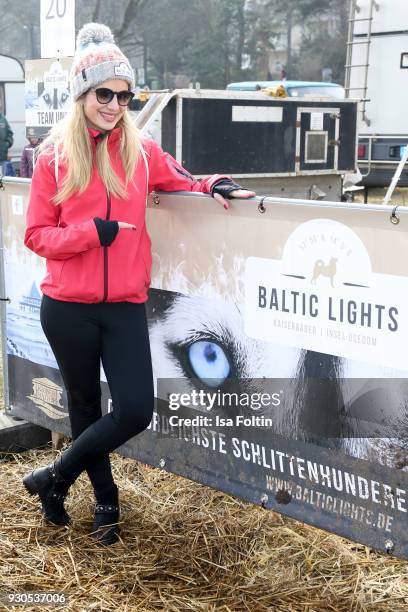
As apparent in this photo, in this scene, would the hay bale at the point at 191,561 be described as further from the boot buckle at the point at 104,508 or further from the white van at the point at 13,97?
the white van at the point at 13,97

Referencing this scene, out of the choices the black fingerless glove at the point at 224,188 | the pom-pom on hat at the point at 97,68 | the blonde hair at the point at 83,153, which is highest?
the pom-pom on hat at the point at 97,68

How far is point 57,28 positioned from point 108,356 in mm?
3459

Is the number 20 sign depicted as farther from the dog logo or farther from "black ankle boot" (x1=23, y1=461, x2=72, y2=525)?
the dog logo

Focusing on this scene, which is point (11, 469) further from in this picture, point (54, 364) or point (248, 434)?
point (248, 434)

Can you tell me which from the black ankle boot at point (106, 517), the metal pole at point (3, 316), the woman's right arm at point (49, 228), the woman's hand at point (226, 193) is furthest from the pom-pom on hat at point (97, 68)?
the black ankle boot at point (106, 517)

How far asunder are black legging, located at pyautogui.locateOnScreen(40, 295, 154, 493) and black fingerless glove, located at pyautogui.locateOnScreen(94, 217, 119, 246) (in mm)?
309

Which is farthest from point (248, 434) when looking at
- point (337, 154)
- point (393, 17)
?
point (393, 17)

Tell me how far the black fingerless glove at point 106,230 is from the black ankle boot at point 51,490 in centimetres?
112

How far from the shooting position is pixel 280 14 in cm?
5750

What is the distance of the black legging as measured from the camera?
11.4 feet

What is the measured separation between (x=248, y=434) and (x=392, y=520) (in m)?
0.72

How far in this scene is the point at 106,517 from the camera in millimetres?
3902

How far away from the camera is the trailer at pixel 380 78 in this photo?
1356 centimetres

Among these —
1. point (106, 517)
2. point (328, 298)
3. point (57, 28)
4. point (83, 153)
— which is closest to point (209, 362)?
point (328, 298)
